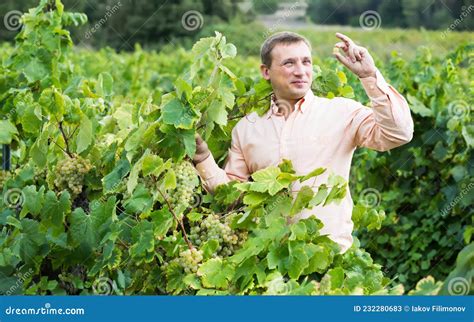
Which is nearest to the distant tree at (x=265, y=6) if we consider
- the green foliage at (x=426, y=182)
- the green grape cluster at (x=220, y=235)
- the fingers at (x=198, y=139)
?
the green foliage at (x=426, y=182)

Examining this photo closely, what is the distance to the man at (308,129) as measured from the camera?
3.63m

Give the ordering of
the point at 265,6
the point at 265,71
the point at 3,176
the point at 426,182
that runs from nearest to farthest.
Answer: the point at 265,71 < the point at 3,176 < the point at 426,182 < the point at 265,6

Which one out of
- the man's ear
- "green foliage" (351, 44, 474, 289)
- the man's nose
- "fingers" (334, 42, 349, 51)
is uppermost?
"fingers" (334, 42, 349, 51)

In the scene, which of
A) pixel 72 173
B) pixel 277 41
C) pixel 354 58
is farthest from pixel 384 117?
pixel 72 173

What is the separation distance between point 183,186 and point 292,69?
31.0 inches

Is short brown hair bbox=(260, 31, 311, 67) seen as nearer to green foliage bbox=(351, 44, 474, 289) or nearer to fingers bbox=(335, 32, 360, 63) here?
fingers bbox=(335, 32, 360, 63)

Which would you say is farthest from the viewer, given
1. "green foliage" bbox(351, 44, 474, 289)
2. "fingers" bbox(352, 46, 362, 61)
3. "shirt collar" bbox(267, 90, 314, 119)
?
"green foliage" bbox(351, 44, 474, 289)

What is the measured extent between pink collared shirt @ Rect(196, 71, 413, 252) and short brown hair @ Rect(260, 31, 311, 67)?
0.65 feet

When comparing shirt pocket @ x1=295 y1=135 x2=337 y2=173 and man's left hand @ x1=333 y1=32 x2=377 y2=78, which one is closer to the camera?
man's left hand @ x1=333 y1=32 x2=377 y2=78

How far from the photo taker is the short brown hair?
393cm

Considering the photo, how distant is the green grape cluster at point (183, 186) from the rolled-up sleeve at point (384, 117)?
2.36ft

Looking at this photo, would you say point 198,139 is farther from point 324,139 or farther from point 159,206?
point 324,139

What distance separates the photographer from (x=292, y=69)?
3.89 meters

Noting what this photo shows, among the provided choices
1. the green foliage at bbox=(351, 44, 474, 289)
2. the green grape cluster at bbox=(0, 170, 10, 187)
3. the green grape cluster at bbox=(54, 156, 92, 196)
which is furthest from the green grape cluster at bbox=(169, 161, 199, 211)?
the green foliage at bbox=(351, 44, 474, 289)
